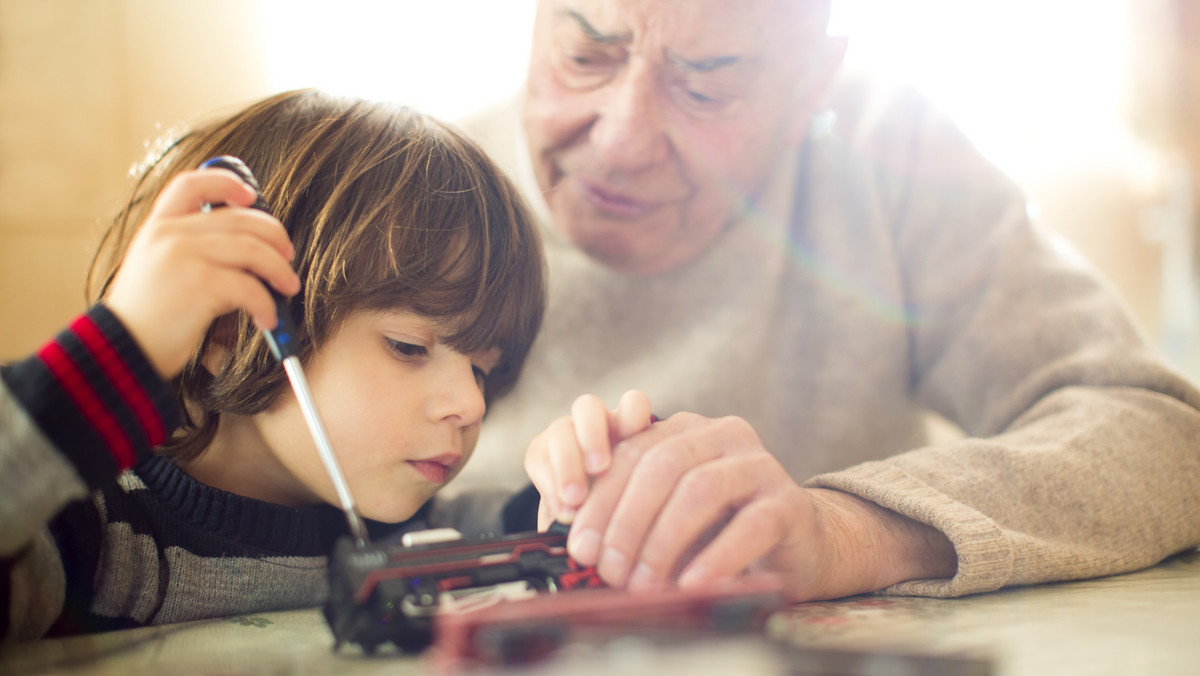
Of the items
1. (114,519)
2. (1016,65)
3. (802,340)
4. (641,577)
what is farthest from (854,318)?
(1016,65)

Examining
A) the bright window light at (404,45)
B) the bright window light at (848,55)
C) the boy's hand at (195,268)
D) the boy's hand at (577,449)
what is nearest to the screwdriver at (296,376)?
the boy's hand at (195,268)

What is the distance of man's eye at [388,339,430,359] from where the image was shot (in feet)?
2.18

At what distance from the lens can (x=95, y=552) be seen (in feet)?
1.90

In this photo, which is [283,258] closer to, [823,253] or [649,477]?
[649,477]

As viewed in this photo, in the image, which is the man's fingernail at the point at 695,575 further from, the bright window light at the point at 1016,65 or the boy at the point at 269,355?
the bright window light at the point at 1016,65

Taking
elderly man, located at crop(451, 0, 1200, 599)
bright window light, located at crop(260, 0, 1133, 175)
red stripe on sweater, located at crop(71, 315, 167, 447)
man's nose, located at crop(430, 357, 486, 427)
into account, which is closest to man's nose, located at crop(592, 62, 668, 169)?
elderly man, located at crop(451, 0, 1200, 599)

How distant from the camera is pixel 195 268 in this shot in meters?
0.50

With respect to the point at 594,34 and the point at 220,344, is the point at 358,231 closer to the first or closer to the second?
the point at 220,344

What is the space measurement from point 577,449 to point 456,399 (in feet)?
0.60

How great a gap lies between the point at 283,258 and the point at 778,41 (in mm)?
497

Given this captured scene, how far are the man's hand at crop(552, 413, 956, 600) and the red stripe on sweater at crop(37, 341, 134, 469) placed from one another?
25cm

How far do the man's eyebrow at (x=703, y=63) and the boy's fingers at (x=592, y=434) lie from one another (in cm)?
36

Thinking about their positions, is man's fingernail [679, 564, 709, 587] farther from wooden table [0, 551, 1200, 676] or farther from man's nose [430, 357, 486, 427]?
man's nose [430, 357, 486, 427]

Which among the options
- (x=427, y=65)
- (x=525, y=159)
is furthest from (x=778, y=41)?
(x=427, y=65)
